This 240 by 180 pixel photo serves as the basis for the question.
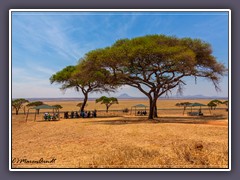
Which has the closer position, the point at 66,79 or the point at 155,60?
the point at 155,60

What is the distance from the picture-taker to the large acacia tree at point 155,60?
26422 millimetres

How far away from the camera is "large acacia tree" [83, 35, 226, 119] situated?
26422mm

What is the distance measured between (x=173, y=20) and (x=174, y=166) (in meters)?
5.45

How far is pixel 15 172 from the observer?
9445mm

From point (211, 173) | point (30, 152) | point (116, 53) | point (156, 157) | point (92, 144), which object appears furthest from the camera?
point (116, 53)

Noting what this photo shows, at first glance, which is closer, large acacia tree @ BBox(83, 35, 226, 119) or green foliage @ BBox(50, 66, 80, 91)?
large acacia tree @ BBox(83, 35, 226, 119)

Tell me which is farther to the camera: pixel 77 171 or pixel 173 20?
pixel 173 20

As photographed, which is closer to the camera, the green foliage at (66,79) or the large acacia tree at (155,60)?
the large acacia tree at (155,60)

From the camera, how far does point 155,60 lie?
91.4ft
